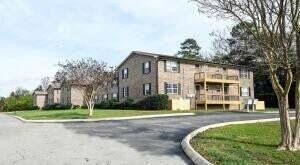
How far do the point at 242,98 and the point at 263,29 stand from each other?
40756 millimetres

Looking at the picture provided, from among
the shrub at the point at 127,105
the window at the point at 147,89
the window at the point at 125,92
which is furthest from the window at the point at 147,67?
the window at the point at 125,92

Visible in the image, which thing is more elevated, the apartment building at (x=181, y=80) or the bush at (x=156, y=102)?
the apartment building at (x=181, y=80)

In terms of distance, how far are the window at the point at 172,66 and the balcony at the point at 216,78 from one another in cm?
274

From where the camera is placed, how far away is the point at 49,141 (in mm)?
15625

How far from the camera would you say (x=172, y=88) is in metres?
45.0

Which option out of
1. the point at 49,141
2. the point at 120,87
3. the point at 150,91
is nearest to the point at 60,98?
the point at 120,87

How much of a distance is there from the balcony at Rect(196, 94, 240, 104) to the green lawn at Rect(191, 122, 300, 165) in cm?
2717

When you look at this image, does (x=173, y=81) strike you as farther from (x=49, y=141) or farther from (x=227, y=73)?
(x=49, y=141)

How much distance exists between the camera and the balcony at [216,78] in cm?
4594

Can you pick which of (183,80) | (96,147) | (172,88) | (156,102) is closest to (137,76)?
(172,88)

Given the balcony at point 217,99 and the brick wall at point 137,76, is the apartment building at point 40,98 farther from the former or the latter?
the balcony at point 217,99

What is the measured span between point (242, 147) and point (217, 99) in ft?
110

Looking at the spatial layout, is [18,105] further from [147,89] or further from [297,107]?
[297,107]

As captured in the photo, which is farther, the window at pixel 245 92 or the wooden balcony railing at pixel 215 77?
the window at pixel 245 92
